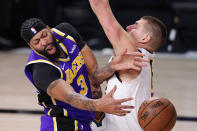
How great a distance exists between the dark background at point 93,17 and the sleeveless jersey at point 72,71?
26.2 ft

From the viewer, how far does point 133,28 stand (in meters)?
3.66

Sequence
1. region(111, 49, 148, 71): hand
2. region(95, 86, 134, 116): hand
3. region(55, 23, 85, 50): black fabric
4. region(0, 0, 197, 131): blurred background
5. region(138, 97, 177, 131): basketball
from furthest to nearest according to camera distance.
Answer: region(0, 0, 197, 131): blurred background → region(55, 23, 85, 50): black fabric → region(138, 97, 177, 131): basketball → region(111, 49, 148, 71): hand → region(95, 86, 134, 116): hand

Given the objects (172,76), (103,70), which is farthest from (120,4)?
(103,70)

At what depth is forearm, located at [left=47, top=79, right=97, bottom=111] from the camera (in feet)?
10.2

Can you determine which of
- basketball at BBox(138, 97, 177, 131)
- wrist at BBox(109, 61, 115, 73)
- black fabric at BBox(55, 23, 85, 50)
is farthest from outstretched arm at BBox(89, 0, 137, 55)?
black fabric at BBox(55, 23, 85, 50)

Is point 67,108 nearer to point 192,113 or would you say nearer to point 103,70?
point 103,70

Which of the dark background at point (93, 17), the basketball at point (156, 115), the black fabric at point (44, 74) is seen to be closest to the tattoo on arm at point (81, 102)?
the black fabric at point (44, 74)

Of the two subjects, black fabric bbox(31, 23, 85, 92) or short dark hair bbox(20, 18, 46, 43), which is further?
short dark hair bbox(20, 18, 46, 43)

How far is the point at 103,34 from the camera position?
12.4 metres

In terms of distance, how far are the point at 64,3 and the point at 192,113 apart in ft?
26.8

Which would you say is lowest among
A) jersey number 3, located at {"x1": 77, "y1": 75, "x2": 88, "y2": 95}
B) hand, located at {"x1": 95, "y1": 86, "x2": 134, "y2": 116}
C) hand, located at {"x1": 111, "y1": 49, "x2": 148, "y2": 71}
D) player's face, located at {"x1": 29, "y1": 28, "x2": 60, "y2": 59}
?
jersey number 3, located at {"x1": 77, "y1": 75, "x2": 88, "y2": 95}

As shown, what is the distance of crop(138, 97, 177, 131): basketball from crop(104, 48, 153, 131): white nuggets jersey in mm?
139

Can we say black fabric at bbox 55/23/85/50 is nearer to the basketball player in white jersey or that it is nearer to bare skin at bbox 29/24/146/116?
bare skin at bbox 29/24/146/116

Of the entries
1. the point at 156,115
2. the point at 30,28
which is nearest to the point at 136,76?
the point at 156,115
